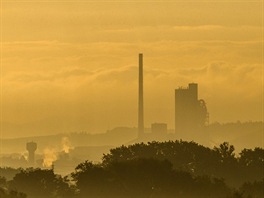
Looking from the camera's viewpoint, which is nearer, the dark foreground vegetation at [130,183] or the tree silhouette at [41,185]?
the dark foreground vegetation at [130,183]

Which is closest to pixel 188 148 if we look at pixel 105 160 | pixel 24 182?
pixel 105 160

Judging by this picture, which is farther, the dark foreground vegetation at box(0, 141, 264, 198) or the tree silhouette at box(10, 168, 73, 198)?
the tree silhouette at box(10, 168, 73, 198)

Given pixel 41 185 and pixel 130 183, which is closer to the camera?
pixel 130 183

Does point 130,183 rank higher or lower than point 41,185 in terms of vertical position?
lower

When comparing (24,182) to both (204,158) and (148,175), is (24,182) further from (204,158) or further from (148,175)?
(204,158)

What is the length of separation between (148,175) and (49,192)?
38.5 feet

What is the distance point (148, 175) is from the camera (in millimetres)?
153125

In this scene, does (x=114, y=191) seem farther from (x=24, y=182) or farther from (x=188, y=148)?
(x=188, y=148)

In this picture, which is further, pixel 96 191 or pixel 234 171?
pixel 234 171

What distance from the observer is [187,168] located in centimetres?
18225

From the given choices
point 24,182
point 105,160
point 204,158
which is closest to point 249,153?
point 204,158

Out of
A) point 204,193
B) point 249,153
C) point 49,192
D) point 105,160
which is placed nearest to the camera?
point 204,193

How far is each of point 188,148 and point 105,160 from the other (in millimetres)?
18673

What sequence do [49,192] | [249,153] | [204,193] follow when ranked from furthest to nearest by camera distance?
[249,153] → [49,192] → [204,193]
